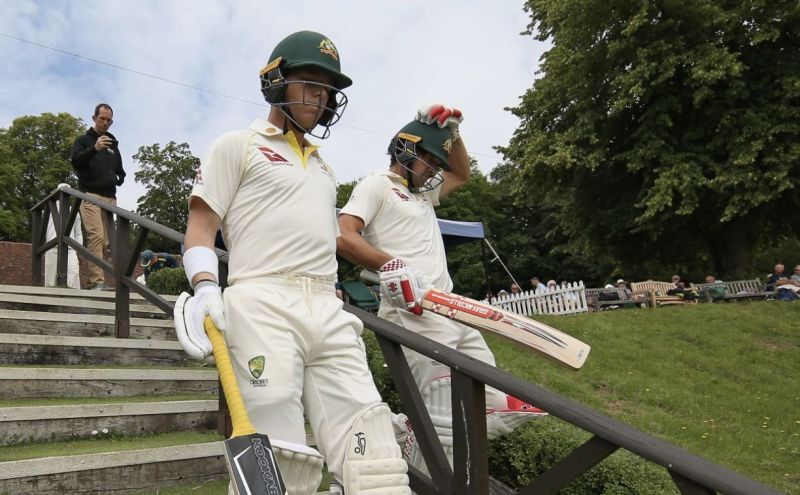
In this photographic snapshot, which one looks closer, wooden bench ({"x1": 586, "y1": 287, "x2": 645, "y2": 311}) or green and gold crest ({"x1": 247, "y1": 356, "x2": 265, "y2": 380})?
green and gold crest ({"x1": 247, "y1": 356, "x2": 265, "y2": 380})

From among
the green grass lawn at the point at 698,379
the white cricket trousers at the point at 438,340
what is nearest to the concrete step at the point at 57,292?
the white cricket trousers at the point at 438,340

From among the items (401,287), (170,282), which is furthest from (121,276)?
(170,282)

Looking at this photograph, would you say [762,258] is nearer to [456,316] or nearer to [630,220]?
[630,220]

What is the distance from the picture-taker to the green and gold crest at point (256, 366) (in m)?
1.71

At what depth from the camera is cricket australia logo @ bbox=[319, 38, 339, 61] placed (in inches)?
83.4

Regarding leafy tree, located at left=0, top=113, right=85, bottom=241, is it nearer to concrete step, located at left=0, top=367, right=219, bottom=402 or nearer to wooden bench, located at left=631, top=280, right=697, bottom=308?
wooden bench, located at left=631, top=280, right=697, bottom=308

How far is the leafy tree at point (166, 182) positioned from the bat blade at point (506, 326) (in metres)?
35.2

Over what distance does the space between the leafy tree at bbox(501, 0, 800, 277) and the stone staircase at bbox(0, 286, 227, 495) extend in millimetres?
14214

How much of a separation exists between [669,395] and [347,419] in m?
6.04

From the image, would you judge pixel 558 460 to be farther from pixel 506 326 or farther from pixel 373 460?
pixel 373 460

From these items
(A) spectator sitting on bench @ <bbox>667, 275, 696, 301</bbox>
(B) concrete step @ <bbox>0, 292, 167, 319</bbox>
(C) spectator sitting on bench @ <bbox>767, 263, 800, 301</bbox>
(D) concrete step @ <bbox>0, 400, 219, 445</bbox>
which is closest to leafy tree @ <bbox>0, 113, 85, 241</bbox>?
(B) concrete step @ <bbox>0, 292, 167, 319</bbox>

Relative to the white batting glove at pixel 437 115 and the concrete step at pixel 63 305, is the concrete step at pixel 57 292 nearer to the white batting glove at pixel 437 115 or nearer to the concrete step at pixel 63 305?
the concrete step at pixel 63 305

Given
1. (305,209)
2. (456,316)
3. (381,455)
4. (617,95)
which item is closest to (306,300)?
(305,209)

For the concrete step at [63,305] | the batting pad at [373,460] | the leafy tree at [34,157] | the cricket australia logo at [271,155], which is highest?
the leafy tree at [34,157]
